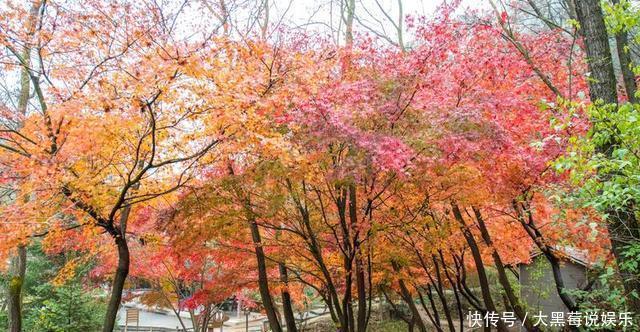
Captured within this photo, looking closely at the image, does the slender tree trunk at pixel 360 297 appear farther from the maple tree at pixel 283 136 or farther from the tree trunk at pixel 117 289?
the tree trunk at pixel 117 289

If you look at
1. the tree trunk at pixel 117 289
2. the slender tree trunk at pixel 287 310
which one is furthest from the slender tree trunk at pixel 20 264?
the slender tree trunk at pixel 287 310

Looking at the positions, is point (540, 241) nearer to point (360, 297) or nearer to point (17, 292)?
point (360, 297)

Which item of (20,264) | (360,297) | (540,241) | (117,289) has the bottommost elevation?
(360,297)

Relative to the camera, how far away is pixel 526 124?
788cm

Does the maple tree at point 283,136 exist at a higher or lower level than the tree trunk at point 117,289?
higher

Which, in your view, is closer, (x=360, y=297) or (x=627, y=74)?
(x=627, y=74)

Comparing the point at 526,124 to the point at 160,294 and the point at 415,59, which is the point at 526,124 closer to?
the point at 415,59

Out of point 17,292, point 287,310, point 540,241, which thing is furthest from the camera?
point 287,310

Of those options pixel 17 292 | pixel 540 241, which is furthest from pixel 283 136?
pixel 17 292

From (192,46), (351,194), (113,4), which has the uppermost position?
(113,4)

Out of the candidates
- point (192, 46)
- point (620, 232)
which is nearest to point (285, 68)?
point (192, 46)

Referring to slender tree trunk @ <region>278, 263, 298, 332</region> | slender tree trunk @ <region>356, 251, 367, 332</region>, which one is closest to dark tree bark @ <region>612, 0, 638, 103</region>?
slender tree trunk @ <region>356, 251, 367, 332</region>

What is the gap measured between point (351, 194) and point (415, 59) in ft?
8.40

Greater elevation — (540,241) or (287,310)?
(540,241)
